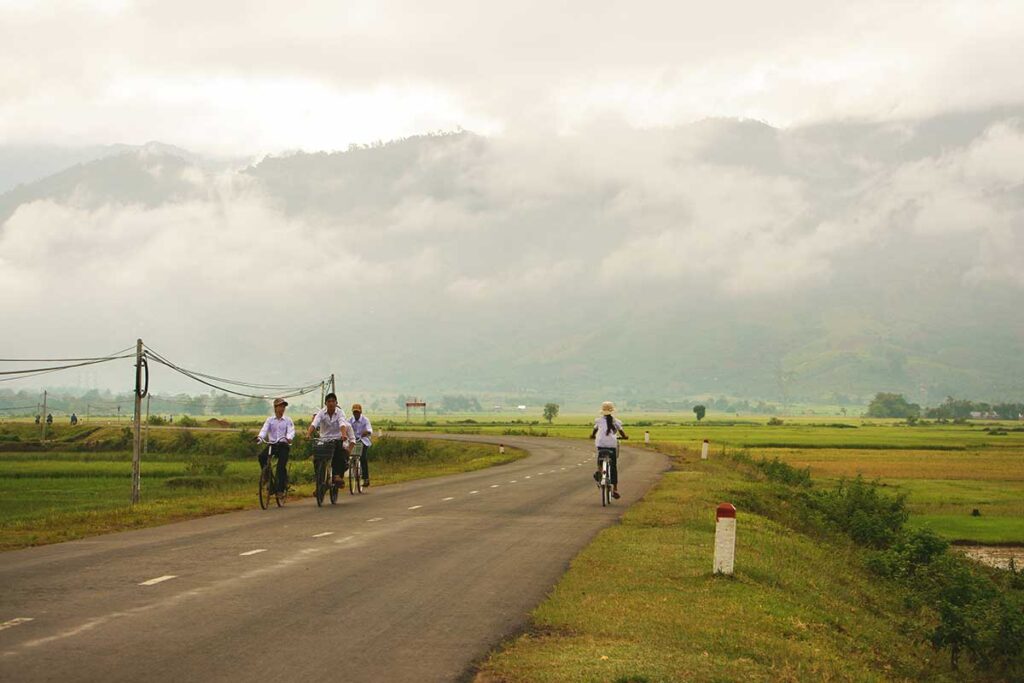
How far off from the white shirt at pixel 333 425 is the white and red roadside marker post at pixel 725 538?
1323 centimetres

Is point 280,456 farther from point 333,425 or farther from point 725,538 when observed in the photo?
point 725,538

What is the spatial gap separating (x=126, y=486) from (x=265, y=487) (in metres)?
31.7

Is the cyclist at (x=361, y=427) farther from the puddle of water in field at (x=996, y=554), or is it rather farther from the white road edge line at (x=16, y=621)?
the puddle of water in field at (x=996, y=554)

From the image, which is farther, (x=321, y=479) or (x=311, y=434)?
(x=311, y=434)

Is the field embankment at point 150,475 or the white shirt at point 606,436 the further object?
the white shirt at point 606,436

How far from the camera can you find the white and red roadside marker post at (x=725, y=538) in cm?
1474

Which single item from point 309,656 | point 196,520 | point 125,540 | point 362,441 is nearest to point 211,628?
point 309,656

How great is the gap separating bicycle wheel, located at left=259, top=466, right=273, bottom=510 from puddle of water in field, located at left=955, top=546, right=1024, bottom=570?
897 inches

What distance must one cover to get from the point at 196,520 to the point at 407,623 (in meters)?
12.9

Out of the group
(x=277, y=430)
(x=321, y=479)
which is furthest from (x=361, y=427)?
(x=277, y=430)

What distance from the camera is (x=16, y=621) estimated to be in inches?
429

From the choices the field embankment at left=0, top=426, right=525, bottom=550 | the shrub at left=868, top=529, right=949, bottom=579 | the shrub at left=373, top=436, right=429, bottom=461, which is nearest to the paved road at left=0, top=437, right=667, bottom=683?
the field embankment at left=0, top=426, right=525, bottom=550

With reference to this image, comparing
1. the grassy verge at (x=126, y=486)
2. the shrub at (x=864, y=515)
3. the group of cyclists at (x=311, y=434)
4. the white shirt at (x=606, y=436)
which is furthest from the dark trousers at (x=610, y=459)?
the shrub at (x=864, y=515)

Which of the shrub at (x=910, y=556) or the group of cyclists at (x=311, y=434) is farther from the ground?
the group of cyclists at (x=311, y=434)
